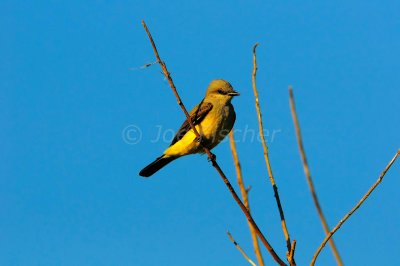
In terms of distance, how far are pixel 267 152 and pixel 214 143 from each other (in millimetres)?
4491

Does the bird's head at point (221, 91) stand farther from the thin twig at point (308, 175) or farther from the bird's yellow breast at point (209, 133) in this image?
the thin twig at point (308, 175)

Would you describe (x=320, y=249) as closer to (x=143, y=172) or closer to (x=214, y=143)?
(x=214, y=143)

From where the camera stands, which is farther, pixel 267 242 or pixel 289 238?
pixel 289 238

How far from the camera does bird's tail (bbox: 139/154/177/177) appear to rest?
27.9 feet

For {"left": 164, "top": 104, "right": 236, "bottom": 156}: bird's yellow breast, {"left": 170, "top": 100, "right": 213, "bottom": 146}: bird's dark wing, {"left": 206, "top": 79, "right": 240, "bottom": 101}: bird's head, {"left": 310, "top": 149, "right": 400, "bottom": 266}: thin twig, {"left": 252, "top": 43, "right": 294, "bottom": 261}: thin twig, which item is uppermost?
{"left": 206, "top": 79, "right": 240, "bottom": 101}: bird's head

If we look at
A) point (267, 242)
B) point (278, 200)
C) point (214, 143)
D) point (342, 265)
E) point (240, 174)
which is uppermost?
point (214, 143)

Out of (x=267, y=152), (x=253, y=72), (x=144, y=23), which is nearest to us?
(x=267, y=152)

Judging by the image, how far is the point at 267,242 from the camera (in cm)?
299

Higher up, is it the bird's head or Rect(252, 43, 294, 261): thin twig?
the bird's head

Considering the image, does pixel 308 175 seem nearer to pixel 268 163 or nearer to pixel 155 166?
pixel 268 163

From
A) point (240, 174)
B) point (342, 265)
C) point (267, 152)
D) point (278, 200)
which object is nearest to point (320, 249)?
point (342, 265)

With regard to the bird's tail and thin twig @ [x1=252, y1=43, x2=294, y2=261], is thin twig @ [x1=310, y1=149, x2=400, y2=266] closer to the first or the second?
thin twig @ [x1=252, y1=43, x2=294, y2=261]

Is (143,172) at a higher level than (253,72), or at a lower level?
higher

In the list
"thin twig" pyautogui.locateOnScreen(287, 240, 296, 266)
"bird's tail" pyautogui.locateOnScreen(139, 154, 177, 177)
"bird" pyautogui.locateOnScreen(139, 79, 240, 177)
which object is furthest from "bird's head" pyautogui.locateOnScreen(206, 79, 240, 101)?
"thin twig" pyautogui.locateOnScreen(287, 240, 296, 266)
